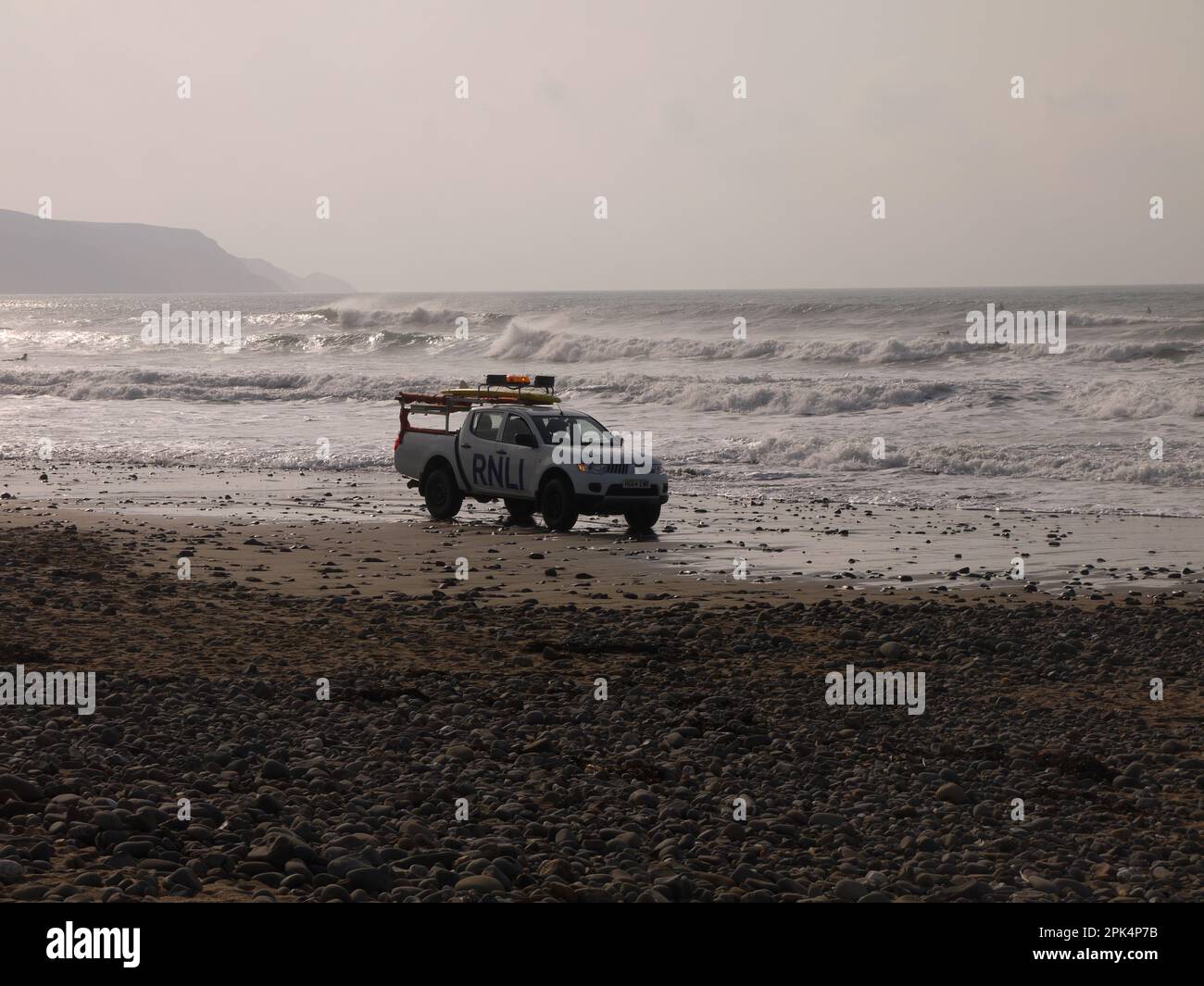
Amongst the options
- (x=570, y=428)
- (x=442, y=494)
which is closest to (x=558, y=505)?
(x=570, y=428)

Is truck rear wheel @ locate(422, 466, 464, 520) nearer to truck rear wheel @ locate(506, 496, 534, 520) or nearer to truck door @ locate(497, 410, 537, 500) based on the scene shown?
truck rear wheel @ locate(506, 496, 534, 520)

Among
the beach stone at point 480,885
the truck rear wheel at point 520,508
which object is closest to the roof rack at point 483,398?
the truck rear wheel at point 520,508

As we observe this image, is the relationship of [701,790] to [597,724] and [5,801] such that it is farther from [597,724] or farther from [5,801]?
[5,801]

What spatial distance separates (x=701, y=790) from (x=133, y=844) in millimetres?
2901

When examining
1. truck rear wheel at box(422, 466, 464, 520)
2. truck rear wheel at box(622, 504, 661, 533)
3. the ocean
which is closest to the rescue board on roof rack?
truck rear wheel at box(422, 466, 464, 520)

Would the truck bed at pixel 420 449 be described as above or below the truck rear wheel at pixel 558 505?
above

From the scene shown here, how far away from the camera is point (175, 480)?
24.5m

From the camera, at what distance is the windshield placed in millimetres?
18953

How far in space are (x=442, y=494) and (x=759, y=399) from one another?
18.6 meters

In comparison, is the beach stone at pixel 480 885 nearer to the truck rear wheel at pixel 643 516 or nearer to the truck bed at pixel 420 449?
the truck rear wheel at pixel 643 516

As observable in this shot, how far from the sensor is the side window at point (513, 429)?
19.2 metres

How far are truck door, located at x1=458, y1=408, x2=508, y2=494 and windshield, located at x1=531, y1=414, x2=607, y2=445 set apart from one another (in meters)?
0.65

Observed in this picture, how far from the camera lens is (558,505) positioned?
60.6ft

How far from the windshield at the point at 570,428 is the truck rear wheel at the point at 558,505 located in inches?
25.6
